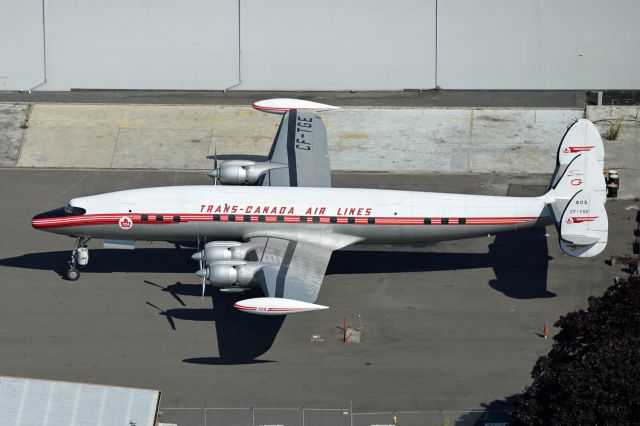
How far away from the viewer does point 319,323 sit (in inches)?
1923

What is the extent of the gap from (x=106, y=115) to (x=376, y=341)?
27.8 m

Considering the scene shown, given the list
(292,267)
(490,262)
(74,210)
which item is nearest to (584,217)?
(490,262)

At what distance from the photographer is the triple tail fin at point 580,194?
4878 cm

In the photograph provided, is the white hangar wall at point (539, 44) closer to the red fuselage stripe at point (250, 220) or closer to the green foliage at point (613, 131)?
the green foliage at point (613, 131)

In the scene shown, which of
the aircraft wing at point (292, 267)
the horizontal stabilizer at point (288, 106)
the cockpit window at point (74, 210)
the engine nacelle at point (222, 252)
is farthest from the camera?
the horizontal stabilizer at point (288, 106)

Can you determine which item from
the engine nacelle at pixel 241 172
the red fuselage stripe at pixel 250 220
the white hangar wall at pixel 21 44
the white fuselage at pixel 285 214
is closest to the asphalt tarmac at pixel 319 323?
the white fuselage at pixel 285 214

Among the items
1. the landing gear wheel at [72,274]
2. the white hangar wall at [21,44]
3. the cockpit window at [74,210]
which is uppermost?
the white hangar wall at [21,44]

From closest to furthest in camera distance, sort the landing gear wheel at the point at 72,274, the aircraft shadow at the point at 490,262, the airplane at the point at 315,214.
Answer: the airplane at the point at 315,214 < the landing gear wheel at the point at 72,274 < the aircraft shadow at the point at 490,262

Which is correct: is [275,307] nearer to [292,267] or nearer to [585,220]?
[292,267]

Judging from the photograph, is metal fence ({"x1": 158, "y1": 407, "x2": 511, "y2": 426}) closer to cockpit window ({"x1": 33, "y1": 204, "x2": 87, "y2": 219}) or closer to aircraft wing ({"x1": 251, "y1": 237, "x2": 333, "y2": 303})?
aircraft wing ({"x1": 251, "y1": 237, "x2": 333, "y2": 303})

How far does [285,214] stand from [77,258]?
392 inches

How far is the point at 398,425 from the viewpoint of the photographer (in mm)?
Result: 41719

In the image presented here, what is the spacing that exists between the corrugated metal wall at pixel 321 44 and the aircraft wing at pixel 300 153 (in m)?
15.0

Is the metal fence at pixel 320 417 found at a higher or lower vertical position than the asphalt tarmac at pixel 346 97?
lower
